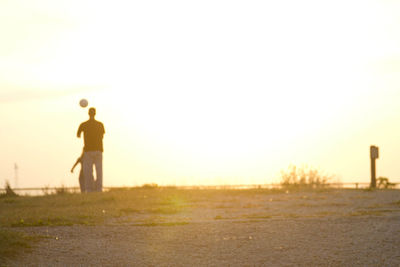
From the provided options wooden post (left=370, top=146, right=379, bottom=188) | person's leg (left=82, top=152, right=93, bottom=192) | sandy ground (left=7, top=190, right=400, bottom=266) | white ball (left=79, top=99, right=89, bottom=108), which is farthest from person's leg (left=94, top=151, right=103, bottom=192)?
wooden post (left=370, top=146, right=379, bottom=188)

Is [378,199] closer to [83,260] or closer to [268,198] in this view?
[268,198]

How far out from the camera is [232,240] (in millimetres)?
9453

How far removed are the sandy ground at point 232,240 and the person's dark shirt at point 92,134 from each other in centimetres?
640

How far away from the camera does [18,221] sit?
1135 cm

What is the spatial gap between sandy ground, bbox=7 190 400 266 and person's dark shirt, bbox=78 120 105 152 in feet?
21.0

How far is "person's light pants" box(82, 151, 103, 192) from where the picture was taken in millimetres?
19312

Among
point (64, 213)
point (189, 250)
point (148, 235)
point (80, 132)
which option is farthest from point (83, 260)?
point (80, 132)

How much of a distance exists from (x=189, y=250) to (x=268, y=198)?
9.45 metres

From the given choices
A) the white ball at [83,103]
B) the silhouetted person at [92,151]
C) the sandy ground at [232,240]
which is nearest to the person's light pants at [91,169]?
the silhouetted person at [92,151]

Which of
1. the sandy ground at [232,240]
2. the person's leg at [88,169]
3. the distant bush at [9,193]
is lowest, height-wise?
the sandy ground at [232,240]

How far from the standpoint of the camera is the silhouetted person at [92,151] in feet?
63.4

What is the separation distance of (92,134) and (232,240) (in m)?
10.7

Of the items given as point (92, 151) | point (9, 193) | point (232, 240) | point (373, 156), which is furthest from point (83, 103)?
point (232, 240)

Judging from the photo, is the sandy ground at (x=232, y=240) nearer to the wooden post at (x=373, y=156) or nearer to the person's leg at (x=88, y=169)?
the person's leg at (x=88, y=169)
